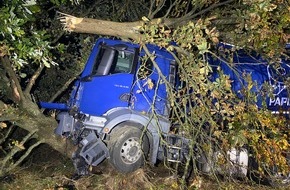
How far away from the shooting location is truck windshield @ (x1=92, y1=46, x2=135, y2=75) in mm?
→ 8305

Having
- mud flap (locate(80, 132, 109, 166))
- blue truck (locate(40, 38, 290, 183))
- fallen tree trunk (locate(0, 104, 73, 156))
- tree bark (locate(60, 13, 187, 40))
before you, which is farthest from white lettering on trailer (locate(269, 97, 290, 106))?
fallen tree trunk (locate(0, 104, 73, 156))

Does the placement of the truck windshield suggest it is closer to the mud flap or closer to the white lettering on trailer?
the mud flap

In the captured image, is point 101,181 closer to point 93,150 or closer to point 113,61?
point 93,150

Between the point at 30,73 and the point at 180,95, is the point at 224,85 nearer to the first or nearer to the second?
the point at 180,95

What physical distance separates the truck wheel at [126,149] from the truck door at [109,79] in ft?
1.61

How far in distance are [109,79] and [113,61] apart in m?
0.33

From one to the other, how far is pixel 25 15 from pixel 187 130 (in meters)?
2.69

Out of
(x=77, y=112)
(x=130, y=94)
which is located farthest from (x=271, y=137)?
(x=77, y=112)

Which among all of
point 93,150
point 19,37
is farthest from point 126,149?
point 19,37

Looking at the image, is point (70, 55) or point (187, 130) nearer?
point (187, 130)

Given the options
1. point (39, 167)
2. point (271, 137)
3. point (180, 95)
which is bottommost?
point (39, 167)

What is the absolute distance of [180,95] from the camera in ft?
22.3

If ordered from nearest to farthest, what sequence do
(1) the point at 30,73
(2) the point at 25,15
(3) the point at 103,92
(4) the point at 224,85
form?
1. (4) the point at 224,85
2. (2) the point at 25,15
3. (3) the point at 103,92
4. (1) the point at 30,73

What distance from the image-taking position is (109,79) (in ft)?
27.4
